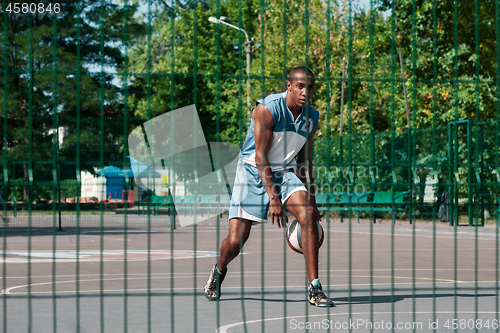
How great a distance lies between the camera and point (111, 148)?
5355 mm

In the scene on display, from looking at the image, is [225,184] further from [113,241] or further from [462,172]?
[462,172]

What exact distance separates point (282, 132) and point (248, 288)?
2.54m

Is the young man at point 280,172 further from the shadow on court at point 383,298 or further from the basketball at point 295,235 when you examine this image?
the shadow on court at point 383,298

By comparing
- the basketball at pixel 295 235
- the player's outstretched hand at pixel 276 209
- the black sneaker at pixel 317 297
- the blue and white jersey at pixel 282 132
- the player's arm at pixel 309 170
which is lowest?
the black sneaker at pixel 317 297

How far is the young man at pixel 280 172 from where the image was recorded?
5875 millimetres

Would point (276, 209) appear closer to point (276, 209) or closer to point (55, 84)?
point (276, 209)

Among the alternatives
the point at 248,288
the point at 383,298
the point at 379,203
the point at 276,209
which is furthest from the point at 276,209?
the point at 248,288

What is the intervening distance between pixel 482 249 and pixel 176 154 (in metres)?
9.99

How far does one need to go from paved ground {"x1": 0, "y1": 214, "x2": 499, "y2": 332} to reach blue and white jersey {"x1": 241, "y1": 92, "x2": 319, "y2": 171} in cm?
77

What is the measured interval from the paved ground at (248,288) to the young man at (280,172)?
0.27 metres

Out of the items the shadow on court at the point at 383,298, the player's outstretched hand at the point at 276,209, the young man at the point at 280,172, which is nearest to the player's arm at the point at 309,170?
the young man at the point at 280,172

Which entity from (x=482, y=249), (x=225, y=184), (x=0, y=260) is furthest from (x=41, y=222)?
(x=225, y=184)

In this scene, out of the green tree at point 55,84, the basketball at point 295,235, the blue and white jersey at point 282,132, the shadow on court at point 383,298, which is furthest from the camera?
the shadow on court at point 383,298

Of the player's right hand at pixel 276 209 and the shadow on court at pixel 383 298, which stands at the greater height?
the player's right hand at pixel 276 209
